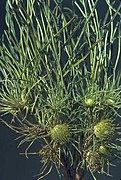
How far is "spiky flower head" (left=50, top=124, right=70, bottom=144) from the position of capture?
41.6 inches

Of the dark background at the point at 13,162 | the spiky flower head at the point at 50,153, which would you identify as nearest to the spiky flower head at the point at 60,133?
the spiky flower head at the point at 50,153

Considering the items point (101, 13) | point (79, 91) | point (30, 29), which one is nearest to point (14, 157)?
point (101, 13)

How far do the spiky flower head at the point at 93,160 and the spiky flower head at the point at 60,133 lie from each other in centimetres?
6

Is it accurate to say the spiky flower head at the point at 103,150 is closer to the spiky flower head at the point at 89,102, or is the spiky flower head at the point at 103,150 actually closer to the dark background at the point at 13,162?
the spiky flower head at the point at 89,102

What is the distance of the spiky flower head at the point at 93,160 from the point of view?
1090 mm

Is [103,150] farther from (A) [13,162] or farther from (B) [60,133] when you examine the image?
(A) [13,162]

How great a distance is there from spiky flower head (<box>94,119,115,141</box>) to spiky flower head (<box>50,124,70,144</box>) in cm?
6

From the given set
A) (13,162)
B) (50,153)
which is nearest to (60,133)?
(50,153)

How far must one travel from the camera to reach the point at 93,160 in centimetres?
109

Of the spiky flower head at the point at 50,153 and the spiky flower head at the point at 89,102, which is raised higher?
the spiky flower head at the point at 89,102

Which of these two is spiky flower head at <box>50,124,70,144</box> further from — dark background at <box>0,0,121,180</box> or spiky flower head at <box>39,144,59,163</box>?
dark background at <box>0,0,121,180</box>

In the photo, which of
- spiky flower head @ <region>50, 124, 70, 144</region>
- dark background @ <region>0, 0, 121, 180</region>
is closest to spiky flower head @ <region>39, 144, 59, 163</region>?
spiky flower head @ <region>50, 124, 70, 144</region>

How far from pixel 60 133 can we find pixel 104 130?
9 centimetres

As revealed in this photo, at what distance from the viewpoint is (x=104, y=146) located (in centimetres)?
111
